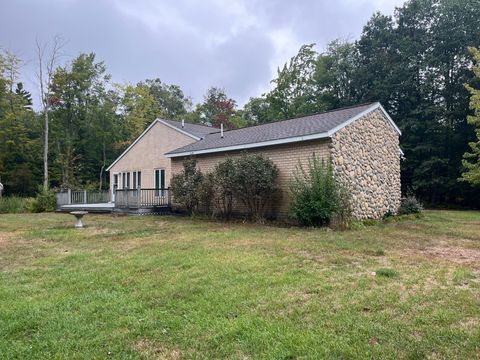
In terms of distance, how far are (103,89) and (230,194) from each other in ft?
95.9

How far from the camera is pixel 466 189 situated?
24031 mm

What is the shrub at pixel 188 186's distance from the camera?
14.3 meters

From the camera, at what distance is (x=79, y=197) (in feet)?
70.8

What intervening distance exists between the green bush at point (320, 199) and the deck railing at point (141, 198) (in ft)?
Result: 26.5

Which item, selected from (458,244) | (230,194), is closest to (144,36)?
(230,194)

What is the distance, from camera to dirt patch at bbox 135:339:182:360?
300 cm

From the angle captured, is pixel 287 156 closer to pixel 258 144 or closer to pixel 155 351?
pixel 258 144

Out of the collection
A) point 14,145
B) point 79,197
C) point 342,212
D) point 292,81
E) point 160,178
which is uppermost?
point 292,81

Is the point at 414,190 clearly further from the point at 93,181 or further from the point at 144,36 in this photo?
the point at 93,181

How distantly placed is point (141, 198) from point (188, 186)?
3694mm

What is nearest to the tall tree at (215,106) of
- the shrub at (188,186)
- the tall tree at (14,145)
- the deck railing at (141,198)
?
the tall tree at (14,145)

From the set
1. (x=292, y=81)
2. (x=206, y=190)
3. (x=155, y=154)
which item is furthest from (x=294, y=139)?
(x=292, y=81)

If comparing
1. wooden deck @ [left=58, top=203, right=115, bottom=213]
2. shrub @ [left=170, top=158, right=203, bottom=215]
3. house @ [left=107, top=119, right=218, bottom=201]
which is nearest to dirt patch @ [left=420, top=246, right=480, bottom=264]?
shrub @ [left=170, top=158, right=203, bottom=215]

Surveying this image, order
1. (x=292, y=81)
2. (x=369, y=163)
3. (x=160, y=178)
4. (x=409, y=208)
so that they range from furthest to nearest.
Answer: (x=292, y=81) → (x=160, y=178) → (x=409, y=208) → (x=369, y=163)
